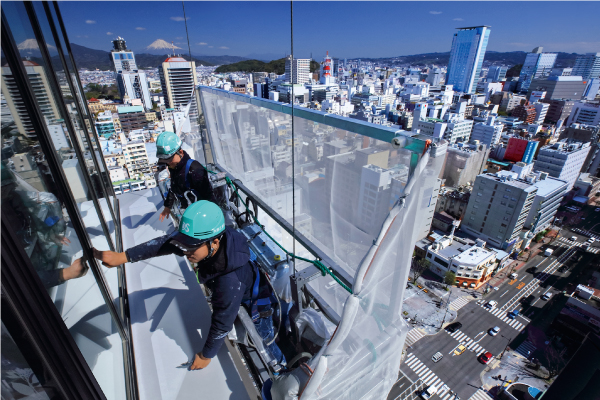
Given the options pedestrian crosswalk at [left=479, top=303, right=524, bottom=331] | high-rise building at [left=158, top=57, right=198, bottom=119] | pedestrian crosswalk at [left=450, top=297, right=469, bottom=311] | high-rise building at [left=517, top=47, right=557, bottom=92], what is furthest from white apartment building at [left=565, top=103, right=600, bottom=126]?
high-rise building at [left=158, top=57, right=198, bottom=119]

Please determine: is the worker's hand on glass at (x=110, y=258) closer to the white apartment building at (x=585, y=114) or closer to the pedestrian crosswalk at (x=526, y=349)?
the pedestrian crosswalk at (x=526, y=349)

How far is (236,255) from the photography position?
53.3 inches

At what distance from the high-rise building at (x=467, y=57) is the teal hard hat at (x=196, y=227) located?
63.6m

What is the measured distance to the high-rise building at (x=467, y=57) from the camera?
5219cm

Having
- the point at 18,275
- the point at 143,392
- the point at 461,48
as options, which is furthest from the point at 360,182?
the point at 461,48

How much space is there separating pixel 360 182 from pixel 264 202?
1027mm

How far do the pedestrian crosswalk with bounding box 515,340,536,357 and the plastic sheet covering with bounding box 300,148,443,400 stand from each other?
1390 cm

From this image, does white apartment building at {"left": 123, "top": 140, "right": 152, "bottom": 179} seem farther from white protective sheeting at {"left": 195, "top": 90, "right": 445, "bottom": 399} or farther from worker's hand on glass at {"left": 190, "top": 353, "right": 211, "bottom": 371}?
worker's hand on glass at {"left": 190, "top": 353, "right": 211, "bottom": 371}

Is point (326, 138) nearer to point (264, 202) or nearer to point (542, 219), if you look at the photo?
point (264, 202)

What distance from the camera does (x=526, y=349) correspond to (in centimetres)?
1127

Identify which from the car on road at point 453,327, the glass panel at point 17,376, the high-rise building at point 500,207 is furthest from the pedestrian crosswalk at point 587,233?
the glass panel at point 17,376

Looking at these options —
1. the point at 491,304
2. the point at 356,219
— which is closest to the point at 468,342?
the point at 491,304

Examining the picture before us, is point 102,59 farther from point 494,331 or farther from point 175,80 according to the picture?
point 494,331

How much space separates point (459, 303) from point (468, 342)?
2.07 metres
